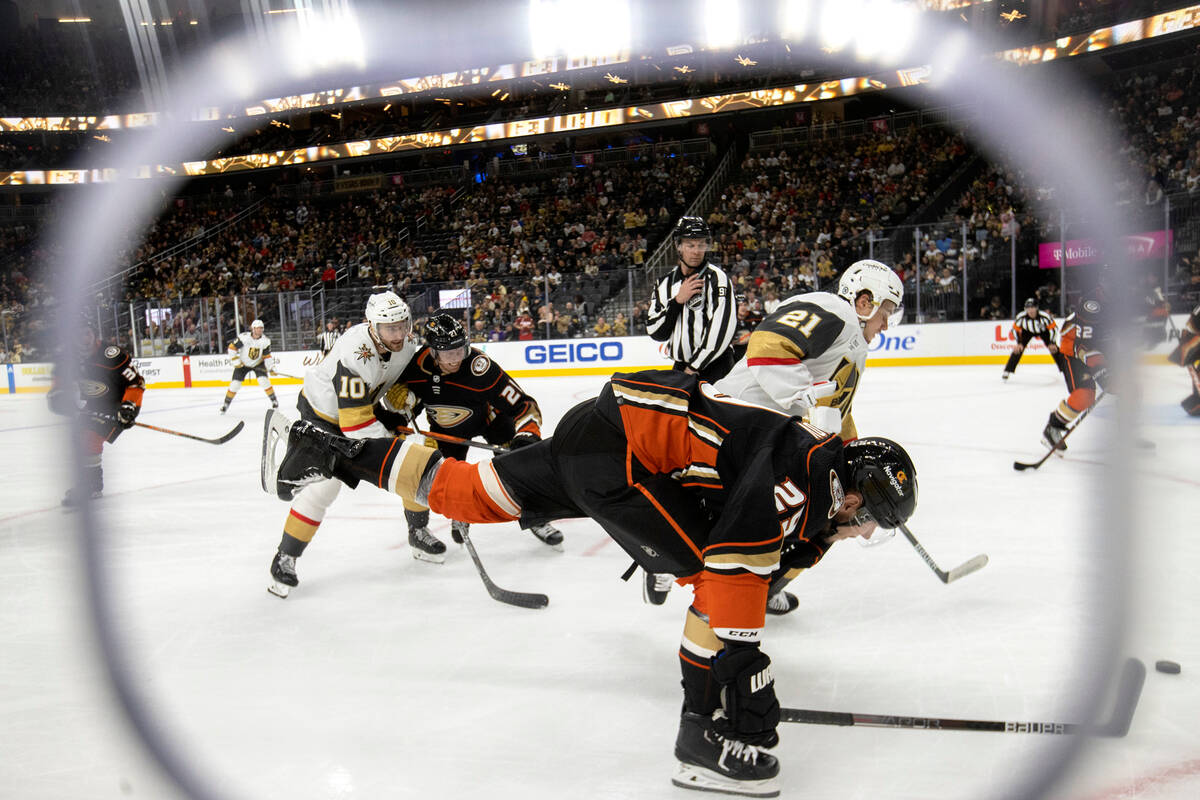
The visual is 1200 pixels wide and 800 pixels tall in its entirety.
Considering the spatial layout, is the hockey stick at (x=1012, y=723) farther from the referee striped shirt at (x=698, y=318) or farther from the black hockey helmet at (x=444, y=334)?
the black hockey helmet at (x=444, y=334)

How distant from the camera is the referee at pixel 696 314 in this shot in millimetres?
3402

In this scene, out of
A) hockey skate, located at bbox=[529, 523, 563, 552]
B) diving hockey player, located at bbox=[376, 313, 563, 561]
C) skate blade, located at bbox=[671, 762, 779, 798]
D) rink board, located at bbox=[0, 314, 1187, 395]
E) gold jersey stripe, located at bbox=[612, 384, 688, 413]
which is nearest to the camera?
skate blade, located at bbox=[671, 762, 779, 798]

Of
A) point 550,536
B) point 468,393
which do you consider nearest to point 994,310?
point 550,536

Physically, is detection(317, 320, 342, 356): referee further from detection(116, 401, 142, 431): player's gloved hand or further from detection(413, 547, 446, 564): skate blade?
detection(413, 547, 446, 564): skate blade

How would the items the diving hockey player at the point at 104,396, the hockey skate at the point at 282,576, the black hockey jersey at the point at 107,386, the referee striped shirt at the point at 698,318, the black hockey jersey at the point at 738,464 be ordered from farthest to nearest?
the black hockey jersey at the point at 107,386 → the diving hockey player at the point at 104,396 → the referee striped shirt at the point at 698,318 → the hockey skate at the point at 282,576 → the black hockey jersey at the point at 738,464

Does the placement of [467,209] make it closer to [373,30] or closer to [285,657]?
[373,30]

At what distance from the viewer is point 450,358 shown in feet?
11.1

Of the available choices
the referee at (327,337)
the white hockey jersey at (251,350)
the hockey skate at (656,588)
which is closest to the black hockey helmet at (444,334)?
the hockey skate at (656,588)

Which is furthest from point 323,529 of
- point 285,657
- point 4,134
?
point 4,134

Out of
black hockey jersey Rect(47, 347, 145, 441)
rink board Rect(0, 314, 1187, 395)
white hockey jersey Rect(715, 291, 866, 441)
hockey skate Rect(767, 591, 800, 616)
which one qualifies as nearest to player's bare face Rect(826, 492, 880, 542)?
white hockey jersey Rect(715, 291, 866, 441)

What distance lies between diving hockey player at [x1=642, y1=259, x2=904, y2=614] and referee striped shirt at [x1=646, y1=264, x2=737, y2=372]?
0.65 metres

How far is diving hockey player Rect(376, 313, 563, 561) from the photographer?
3574mm

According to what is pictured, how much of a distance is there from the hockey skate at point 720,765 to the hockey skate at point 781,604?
948 mm

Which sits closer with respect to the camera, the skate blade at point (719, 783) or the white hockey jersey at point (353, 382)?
the skate blade at point (719, 783)
